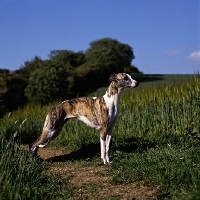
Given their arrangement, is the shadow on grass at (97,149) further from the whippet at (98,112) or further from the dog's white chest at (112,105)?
the dog's white chest at (112,105)

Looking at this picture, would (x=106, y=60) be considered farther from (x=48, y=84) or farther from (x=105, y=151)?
(x=105, y=151)

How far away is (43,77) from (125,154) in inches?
724

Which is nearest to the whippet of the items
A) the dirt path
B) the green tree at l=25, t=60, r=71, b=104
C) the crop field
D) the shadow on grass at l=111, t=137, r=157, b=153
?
the crop field

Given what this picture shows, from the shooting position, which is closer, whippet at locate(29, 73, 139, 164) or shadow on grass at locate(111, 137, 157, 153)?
whippet at locate(29, 73, 139, 164)

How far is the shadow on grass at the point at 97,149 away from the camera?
8.38 metres

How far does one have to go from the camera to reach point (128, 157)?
7477mm

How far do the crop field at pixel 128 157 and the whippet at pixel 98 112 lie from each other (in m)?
0.40

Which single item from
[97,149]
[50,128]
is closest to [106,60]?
[97,149]

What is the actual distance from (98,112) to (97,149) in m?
1.49

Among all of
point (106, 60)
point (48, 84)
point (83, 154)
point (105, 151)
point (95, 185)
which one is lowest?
point (83, 154)

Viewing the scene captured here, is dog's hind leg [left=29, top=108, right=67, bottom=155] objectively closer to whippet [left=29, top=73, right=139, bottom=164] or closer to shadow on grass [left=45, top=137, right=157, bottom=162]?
whippet [left=29, top=73, right=139, bottom=164]

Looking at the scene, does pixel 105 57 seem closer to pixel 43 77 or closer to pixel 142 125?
pixel 43 77

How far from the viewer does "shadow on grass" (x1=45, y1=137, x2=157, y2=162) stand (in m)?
8.38

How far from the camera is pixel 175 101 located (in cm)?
1053
